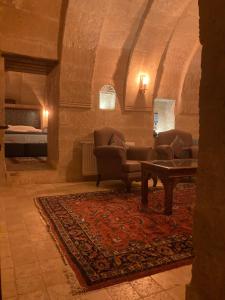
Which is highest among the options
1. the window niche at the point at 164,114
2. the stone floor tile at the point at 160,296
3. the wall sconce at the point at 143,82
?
the wall sconce at the point at 143,82

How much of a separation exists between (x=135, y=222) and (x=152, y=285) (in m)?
1.11

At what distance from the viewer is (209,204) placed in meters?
1.19

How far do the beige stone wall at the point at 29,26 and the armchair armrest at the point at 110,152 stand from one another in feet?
6.54

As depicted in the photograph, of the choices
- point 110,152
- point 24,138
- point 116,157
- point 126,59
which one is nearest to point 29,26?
point 126,59

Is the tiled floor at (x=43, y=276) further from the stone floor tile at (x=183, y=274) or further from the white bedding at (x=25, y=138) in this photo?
the white bedding at (x=25, y=138)

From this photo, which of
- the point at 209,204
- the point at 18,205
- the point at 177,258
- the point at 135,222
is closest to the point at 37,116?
the point at 18,205

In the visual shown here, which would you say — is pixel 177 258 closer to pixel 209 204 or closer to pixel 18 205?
pixel 209 204

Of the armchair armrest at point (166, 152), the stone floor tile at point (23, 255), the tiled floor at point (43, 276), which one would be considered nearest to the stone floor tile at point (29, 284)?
the tiled floor at point (43, 276)

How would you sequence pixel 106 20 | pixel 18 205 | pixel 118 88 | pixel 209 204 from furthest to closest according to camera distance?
pixel 118 88 → pixel 106 20 → pixel 18 205 → pixel 209 204

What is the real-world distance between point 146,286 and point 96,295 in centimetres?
35

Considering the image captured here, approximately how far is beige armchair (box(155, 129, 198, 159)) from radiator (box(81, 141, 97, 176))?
1.30 metres

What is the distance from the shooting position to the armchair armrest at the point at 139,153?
4.47 metres

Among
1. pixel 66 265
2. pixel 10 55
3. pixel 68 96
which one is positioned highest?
pixel 10 55

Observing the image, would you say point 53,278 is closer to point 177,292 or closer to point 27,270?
point 27,270
